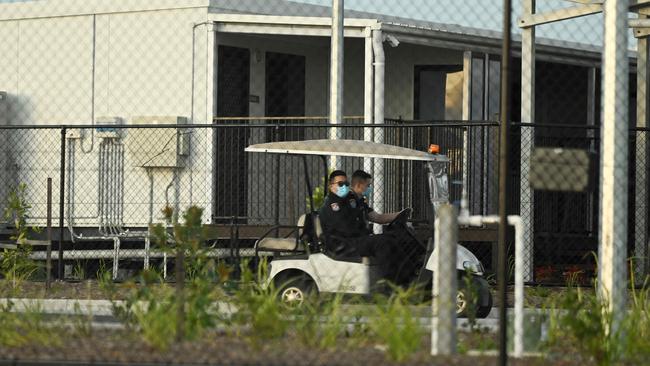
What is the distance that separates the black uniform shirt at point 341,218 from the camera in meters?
14.0

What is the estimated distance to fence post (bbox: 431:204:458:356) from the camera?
9.31 metres

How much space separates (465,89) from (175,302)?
12474 mm

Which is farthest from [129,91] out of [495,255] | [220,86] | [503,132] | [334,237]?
[503,132]

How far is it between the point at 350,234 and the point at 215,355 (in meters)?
4.90

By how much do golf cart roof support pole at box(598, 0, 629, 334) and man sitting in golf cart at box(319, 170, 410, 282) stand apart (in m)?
3.95

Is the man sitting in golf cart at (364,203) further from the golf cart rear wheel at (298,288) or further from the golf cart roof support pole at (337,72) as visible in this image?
the golf cart roof support pole at (337,72)

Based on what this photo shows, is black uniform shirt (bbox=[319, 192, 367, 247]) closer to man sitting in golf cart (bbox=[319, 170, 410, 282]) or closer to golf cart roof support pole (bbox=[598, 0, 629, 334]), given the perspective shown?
man sitting in golf cart (bbox=[319, 170, 410, 282])

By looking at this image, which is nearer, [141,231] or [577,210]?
[141,231]

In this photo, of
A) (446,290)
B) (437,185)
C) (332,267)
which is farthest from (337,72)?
(446,290)

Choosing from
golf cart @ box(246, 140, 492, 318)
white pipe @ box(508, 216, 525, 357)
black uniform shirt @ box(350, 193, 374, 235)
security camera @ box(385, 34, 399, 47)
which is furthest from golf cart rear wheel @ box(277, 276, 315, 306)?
security camera @ box(385, 34, 399, 47)

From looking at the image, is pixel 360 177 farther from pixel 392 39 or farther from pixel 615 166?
pixel 392 39

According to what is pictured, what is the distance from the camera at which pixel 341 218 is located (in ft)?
46.1

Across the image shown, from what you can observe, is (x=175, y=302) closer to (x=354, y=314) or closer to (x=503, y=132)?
(x=354, y=314)

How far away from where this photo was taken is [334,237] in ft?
45.1
